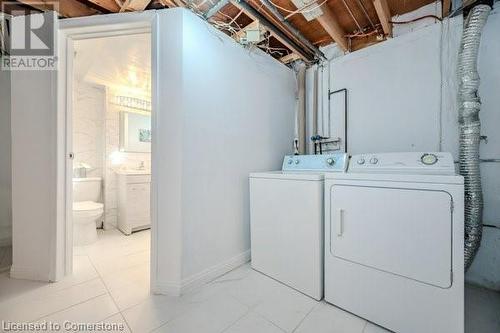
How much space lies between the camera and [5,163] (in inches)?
101

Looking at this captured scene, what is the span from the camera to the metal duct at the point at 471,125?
4.70ft

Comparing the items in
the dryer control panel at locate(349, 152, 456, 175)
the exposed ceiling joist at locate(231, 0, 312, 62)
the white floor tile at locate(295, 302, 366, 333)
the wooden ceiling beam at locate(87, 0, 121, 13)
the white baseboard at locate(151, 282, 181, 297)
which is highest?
the wooden ceiling beam at locate(87, 0, 121, 13)

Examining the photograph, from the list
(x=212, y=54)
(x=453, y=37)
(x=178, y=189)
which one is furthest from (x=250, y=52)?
(x=453, y=37)

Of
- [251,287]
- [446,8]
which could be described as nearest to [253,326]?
[251,287]

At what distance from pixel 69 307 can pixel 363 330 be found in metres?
1.79

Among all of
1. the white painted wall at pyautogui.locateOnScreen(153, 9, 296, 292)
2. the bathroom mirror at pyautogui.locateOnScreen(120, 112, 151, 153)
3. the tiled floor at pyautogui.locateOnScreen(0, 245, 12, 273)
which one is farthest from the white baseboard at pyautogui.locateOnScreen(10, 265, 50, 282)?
the bathroom mirror at pyautogui.locateOnScreen(120, 112, 151, 153)

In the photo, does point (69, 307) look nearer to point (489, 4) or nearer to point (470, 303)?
point (470, 303)

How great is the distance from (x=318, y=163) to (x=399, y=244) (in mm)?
825

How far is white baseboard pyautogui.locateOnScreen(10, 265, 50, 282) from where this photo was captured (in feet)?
5.69

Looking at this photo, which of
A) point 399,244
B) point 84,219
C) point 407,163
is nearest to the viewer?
point 399,244

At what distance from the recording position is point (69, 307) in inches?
55.6

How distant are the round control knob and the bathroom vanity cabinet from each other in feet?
9.68

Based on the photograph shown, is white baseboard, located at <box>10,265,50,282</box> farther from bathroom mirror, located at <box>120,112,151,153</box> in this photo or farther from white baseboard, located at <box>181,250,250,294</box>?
bathroom mirror, located at <box>120,112,151,153</box>

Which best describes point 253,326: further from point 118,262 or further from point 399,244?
point 118,262
